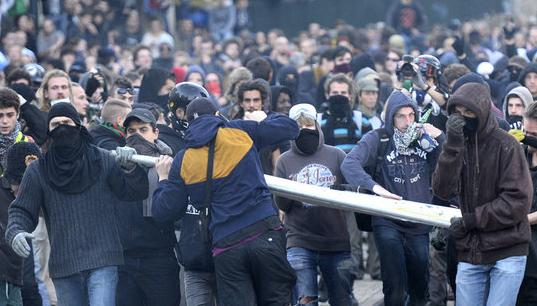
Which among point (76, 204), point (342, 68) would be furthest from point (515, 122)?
point (342, 68)

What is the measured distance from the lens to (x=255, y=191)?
8.48 metres

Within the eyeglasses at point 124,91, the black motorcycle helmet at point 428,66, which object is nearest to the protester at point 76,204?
the black motorcycle helmet at point 428,66

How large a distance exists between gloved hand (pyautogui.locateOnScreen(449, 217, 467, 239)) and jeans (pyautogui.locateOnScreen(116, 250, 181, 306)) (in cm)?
220

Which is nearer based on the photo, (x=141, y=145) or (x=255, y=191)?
(x=255, y=191)

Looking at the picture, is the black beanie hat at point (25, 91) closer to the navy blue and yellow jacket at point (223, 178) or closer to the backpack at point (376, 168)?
the backpack at point (376, 168)

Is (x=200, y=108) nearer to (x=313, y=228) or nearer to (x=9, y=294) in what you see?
(x=313, y=228)

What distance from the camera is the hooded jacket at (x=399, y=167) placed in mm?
10031

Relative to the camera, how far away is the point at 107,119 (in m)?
10.5

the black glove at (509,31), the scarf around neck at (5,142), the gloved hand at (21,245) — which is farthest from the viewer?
the black glove at (509,31)

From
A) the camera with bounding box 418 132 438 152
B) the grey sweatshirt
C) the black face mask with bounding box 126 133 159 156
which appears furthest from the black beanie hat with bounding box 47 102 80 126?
the camera with bounding box 418 132 438 152

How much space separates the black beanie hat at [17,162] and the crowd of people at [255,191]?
0.01 metres

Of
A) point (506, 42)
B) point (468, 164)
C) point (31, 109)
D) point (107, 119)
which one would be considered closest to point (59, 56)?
point (506, 42)

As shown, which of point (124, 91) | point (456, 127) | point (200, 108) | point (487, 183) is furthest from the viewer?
point (124, 91)

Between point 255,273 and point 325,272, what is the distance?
1.90 meters
